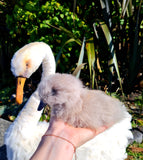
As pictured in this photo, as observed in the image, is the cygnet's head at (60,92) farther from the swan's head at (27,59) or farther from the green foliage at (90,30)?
the green foliage at (90,30)

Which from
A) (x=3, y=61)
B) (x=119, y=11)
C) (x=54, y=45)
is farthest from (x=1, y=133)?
(x=3, y=61)

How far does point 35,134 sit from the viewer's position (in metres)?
2.07

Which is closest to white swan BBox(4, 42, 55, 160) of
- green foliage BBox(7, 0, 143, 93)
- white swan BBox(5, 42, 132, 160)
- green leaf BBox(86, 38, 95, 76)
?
white swan BBox(5, 42, 132, 160)

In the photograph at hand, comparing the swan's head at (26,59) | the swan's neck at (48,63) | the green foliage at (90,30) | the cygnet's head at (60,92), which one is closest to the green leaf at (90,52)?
the green foliage at (90,30)

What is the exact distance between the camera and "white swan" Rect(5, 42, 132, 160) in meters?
1.83

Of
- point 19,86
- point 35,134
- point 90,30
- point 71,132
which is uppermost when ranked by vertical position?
point 90,30

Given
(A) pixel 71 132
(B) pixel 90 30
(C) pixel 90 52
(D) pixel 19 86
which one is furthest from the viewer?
(B) pixel 90 30

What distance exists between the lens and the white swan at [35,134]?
183 centimetres

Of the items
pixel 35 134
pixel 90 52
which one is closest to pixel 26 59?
pixel 35 134

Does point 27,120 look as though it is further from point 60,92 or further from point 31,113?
point 60,92

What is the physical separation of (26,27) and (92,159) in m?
3.13

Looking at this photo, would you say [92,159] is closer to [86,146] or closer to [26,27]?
[86,146]

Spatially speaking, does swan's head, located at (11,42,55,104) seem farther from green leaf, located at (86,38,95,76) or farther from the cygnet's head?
the cygnet's head

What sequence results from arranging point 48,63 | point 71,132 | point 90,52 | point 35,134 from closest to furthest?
point 71,132
point 35,134
point 48,63
point 90,52
